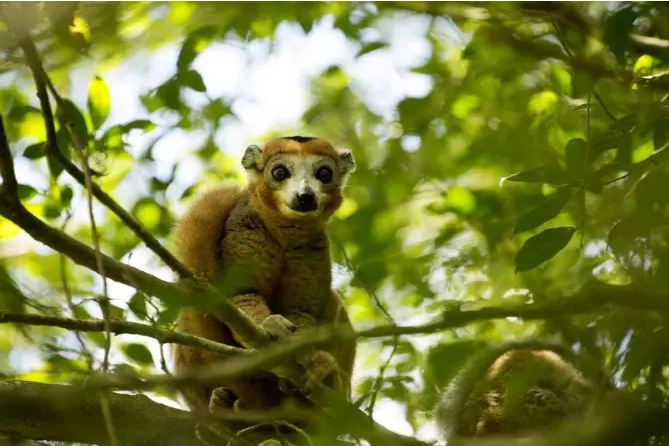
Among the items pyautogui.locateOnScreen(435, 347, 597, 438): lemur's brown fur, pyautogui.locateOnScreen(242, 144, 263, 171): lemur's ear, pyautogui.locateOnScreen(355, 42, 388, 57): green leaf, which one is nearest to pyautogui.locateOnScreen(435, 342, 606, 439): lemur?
pyautogui.locateOnScreen(435, 347, 597, 438): lemur's brown fur

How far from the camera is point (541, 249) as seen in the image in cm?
402

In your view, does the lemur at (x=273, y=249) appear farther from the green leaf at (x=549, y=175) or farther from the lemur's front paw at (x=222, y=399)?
the green leaf at (x=549, y=175)

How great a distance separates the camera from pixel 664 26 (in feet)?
16.8

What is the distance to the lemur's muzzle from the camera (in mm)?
7695

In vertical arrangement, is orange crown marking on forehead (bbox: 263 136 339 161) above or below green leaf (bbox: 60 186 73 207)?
above

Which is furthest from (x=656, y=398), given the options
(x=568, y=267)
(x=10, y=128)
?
(x=10, y=128)

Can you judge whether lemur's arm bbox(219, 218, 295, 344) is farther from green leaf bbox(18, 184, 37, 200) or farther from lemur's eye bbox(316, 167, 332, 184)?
green leaf bbox(18, 184, 37, 200)

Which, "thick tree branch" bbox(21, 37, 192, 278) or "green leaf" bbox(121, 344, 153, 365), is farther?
"green leaf" bbox(121, 344, 153, 365)

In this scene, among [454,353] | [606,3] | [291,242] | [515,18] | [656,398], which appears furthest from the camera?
[291,242]

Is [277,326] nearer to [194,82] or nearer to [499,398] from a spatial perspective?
[194,82]

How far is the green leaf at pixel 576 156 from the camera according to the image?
4.13m

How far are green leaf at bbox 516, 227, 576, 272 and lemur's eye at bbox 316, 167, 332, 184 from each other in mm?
4363

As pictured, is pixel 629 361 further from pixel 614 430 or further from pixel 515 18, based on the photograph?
pixel 515 18

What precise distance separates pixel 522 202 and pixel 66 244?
10.2ft
